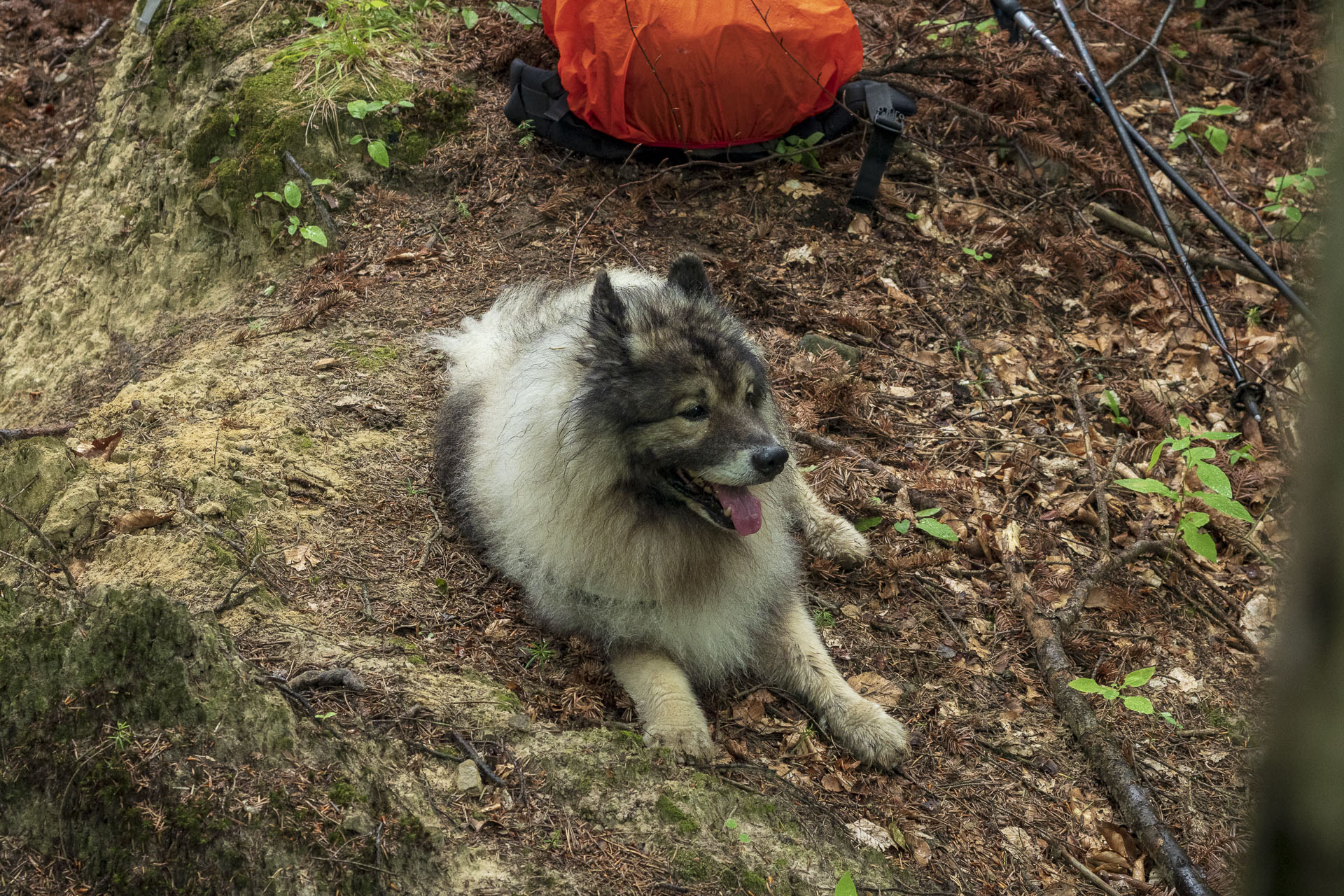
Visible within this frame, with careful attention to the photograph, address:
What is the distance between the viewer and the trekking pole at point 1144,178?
209 inches

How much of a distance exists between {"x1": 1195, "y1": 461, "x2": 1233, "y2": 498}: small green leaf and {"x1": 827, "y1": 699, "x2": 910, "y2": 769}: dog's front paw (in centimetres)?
165

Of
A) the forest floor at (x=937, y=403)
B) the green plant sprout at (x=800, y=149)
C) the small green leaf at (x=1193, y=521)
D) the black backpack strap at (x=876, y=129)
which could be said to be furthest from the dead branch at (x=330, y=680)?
the green plant sprout at (x=800, y=149)

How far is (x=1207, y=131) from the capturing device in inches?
280

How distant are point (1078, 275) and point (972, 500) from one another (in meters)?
2.22

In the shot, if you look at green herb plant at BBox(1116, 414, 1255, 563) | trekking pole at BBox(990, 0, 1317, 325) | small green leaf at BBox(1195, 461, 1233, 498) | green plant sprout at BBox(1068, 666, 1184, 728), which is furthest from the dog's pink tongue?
trekking pole at BBox(990, 0, 1317, 325)

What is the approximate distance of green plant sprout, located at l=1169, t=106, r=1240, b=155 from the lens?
22.4ft

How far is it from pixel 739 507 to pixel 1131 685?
1695 mm

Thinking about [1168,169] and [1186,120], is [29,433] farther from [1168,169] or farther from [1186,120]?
[1186,120]

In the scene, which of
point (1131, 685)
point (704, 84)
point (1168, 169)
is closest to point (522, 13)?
point (704, 84)

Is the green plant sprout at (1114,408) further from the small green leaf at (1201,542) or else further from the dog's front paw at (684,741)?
the dog's front paw at (684,741)

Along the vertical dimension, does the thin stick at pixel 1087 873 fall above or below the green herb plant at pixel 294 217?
below

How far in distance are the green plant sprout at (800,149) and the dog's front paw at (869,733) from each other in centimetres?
398

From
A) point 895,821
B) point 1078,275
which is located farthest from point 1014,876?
point 1078,275

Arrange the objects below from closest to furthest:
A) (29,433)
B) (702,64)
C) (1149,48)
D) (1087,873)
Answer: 1. (1087,873)
2. (29,433)
3. (702,64)
4. (1149,48)
